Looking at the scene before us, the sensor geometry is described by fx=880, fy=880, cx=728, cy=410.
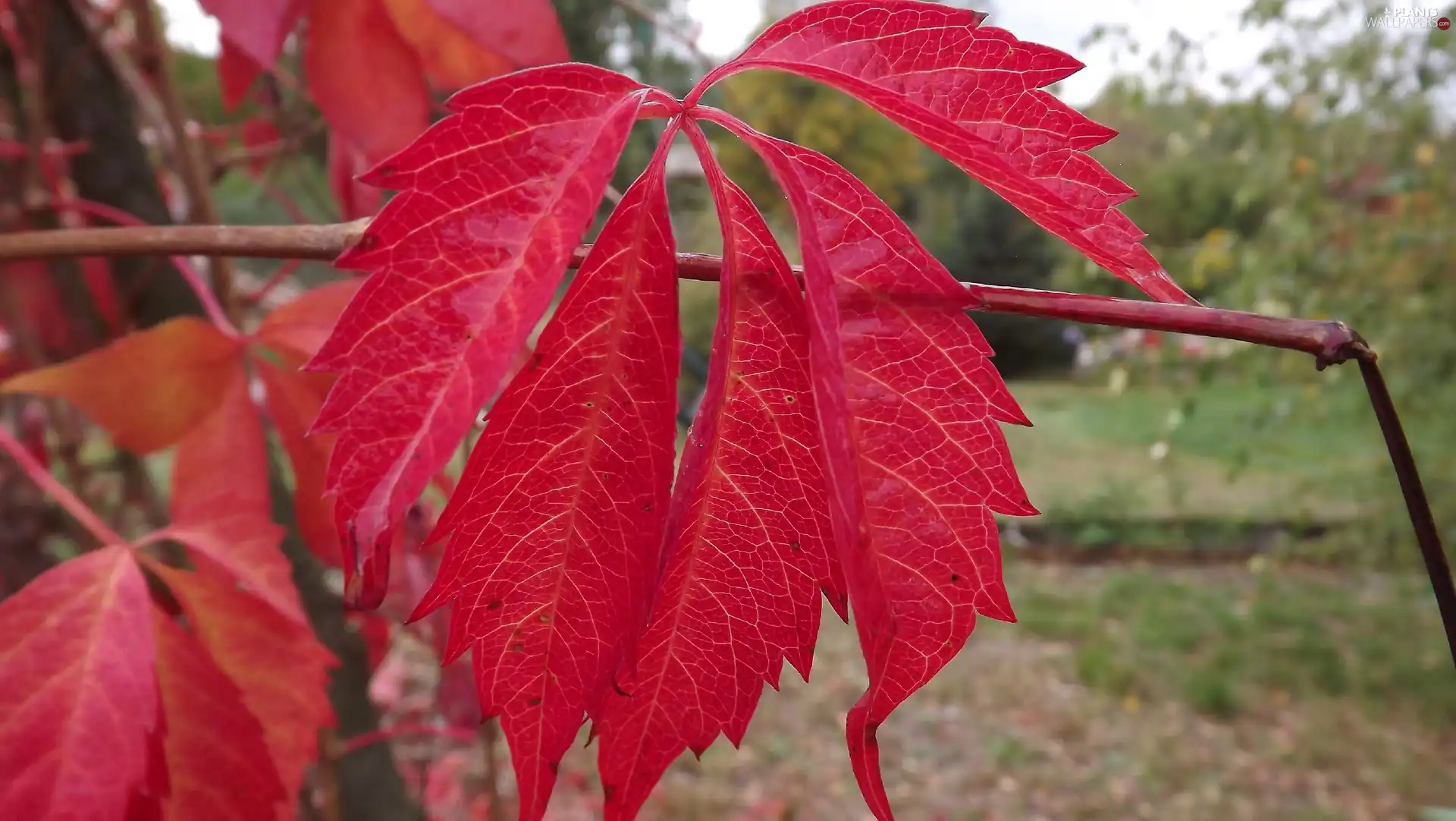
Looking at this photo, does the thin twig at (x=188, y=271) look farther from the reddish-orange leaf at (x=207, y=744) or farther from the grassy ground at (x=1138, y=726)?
the grassy ground at (x=1138, y=726)

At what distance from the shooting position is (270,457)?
31.8 inches

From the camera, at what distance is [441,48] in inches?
19.9

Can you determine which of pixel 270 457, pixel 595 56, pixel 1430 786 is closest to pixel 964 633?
pixel 270 457

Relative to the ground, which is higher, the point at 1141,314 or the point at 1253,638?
the point at 1141,314

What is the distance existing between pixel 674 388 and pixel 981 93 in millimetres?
131

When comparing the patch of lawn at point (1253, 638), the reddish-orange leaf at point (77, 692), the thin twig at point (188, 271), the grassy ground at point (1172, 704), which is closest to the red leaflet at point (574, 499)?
the reddish-orange leaf at point (77, 692)

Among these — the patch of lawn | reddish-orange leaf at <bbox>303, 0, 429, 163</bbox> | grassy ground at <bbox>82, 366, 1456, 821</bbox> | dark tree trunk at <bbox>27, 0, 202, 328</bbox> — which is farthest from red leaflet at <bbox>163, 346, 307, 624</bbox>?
the patch of lawn

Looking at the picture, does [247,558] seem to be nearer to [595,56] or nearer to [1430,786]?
[595,56]

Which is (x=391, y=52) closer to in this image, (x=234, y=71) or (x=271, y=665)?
(x=234, y=71)

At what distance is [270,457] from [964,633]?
29.3 inches

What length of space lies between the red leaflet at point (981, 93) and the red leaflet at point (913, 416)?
3 cm

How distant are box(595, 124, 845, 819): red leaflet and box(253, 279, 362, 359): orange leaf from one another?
318 millimetres

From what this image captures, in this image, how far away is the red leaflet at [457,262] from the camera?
0.70ft

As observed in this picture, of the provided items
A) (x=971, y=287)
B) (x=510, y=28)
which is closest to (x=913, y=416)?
(x=971, y=287)
